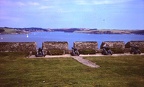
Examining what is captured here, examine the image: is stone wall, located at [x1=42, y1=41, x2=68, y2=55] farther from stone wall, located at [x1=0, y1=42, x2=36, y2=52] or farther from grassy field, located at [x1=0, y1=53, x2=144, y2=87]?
grassy field, located at [x1=0, y1=53, x2=144, y2=87]

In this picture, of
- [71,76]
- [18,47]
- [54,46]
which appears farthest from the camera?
[54,46]

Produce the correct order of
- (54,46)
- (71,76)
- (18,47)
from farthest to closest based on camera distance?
(54,46) → (18,47) → (71,76)

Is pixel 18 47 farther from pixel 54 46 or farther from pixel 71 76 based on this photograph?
pixel 71 76

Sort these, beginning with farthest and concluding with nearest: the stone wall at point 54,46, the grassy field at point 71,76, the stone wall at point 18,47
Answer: the stone wall at point 54,46 < the stone wall at point 18,47 < the grassy field at point 71,76

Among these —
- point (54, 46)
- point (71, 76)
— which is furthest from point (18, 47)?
point (71, 76)

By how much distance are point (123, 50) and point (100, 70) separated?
10.7 m

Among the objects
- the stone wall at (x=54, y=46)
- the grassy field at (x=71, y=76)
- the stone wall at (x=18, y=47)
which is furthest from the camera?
the stone wall at (x=54, y=46)

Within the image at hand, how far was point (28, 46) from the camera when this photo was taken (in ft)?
78.4

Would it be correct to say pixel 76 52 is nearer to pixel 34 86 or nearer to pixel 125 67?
pixel 125 67

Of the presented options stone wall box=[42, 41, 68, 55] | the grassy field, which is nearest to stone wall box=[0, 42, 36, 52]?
stone wall box=[42, 41, 68, 55]

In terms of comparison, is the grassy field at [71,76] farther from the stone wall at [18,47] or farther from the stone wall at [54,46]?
the stone wall at [54,46]

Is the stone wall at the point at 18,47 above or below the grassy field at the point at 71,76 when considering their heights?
above

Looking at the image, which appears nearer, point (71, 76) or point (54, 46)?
point (71, 76)

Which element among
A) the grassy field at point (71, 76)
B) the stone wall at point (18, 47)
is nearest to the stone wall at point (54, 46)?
the stone wall at point (18, 47)
